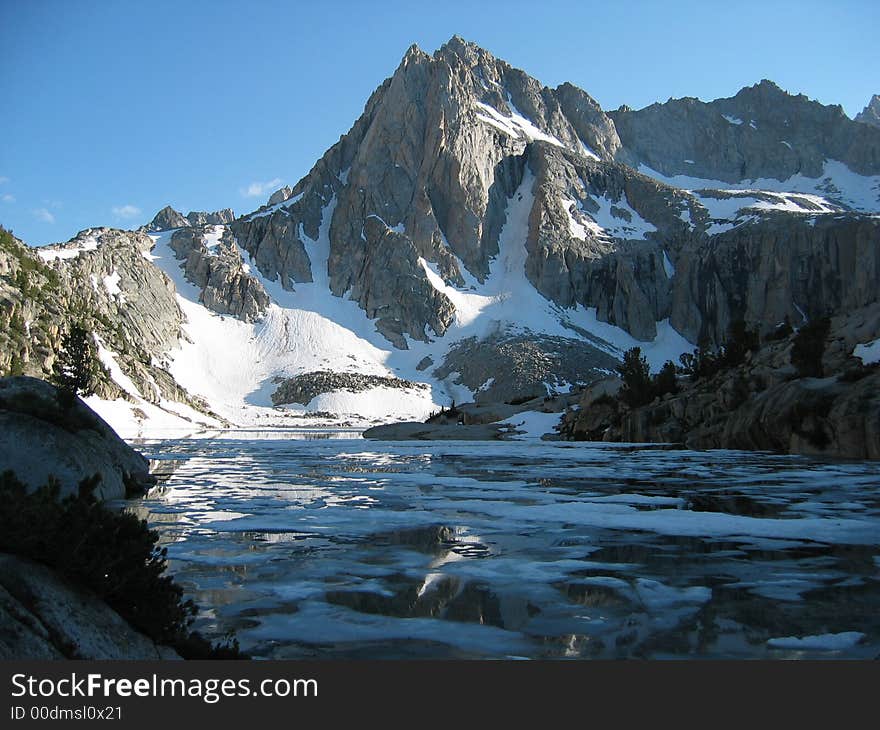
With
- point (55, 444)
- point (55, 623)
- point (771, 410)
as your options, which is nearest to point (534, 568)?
point (55, 623)

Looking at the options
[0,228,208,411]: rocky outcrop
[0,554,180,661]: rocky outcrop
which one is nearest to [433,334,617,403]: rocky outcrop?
[0,228,208,411]: rocky outcrop

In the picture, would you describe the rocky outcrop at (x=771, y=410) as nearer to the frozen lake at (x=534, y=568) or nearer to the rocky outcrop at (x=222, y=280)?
the frozen lake at (x=534, y=568)

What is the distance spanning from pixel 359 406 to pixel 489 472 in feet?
398

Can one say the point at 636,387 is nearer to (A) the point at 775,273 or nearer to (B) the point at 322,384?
(B) the point at 322,384

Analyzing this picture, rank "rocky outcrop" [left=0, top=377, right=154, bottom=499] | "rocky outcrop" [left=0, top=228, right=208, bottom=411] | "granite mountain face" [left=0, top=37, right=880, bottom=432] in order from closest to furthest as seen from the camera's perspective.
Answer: "rocky outcrop" [left=0, top=377, right=154, bottom=499] → "rocky outcrop" [left=0, top=228, right=208, bottom=411] → "granite mountain face" [left=0, top=37, right=880, bottom=432]

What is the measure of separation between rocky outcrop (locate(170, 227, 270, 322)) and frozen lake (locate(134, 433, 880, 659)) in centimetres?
16289

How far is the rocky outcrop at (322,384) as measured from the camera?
492 ft

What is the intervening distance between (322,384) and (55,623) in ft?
494

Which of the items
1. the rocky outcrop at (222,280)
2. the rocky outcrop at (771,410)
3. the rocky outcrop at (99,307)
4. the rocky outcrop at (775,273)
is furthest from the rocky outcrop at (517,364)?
the rocky outcrop at (771,410)

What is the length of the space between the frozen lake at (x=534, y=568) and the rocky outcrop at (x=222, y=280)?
162893 millimetres

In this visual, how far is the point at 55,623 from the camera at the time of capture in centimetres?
475

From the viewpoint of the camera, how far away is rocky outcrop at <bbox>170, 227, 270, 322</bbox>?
177m

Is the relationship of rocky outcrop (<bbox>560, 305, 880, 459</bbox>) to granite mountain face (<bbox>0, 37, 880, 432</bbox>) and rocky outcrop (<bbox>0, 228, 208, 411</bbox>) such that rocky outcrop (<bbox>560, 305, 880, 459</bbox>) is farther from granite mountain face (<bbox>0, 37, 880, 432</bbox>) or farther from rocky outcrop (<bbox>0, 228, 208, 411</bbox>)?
granite mountain face (<bbox>0, 37, 880, 432</bbox>)

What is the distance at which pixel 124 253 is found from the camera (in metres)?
157
